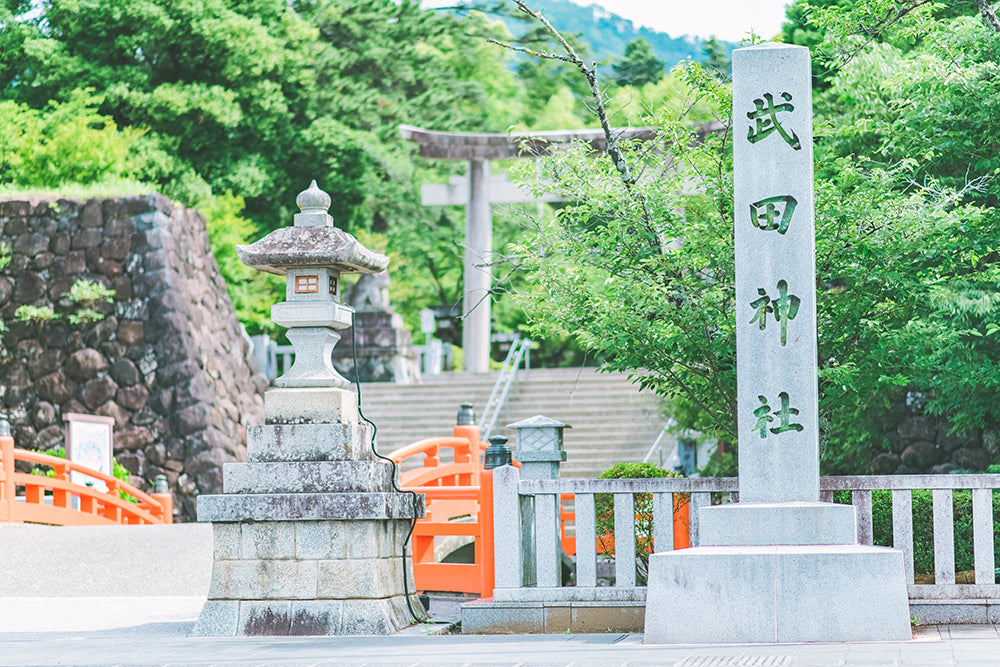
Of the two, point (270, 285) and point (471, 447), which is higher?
point (270, 285)

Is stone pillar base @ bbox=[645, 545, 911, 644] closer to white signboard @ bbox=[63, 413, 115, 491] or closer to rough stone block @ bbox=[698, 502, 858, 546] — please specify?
rough stone block @ bbox=[698, 502, 858, 546]

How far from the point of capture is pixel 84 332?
1989cm

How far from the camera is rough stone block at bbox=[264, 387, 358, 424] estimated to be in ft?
28.9

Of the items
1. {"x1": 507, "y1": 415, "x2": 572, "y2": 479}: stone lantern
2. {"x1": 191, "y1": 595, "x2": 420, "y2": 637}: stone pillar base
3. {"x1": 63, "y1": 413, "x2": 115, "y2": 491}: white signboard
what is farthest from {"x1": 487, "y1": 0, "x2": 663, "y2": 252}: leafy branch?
{"x1": 63, "y1": 413, "x2": 115, "y2": 491}: white signboard

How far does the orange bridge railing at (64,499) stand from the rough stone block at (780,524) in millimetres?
10353

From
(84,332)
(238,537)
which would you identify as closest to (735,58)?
(238,537)

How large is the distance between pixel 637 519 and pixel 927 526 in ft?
7.56

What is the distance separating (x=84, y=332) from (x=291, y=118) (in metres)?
9.83

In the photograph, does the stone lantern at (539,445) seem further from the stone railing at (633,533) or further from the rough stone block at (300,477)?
the rough stone block at (300,477)

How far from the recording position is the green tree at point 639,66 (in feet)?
127

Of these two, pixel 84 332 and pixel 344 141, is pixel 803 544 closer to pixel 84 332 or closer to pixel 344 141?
pixel 84 332

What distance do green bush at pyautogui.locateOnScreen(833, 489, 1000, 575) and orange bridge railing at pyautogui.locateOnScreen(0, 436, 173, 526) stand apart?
34.1 ft

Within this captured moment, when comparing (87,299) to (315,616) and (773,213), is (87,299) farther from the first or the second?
(773,213)

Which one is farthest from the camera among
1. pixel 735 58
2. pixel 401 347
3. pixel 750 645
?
pixel 401 347
